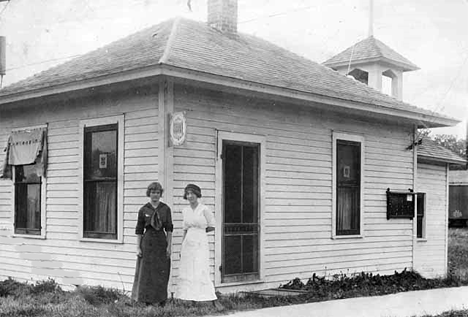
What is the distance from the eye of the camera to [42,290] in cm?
1210


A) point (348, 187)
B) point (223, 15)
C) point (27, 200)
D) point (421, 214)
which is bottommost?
point (421, 214)

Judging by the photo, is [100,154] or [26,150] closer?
[100,154]

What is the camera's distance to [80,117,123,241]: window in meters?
11.6

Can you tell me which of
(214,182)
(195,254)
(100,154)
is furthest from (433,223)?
(195,254)

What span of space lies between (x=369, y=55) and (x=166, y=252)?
1411cm

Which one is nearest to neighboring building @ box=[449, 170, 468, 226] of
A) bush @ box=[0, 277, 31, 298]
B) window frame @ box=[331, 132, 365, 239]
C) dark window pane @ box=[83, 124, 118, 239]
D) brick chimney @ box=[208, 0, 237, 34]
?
window frame @ box=[331, 132, 365, 239]

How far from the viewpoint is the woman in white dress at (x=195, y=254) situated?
33.1 ft

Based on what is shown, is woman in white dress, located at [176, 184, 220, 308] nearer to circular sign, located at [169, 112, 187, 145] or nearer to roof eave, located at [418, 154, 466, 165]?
circular sign, located at [169, 112, 187, 145]

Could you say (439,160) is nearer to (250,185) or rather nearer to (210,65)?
(250,185)

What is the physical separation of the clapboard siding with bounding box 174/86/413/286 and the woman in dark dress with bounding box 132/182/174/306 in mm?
953

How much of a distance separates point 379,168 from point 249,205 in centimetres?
390

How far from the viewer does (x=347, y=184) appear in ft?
47.2

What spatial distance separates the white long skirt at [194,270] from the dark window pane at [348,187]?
460 cm

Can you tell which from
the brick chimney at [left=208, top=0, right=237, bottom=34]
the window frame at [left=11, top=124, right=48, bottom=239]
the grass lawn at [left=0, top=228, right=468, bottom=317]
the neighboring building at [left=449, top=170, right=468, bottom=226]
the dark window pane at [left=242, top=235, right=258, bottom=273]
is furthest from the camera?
the neighboring building at [left=449, top=170, right=468, bottom=226]
